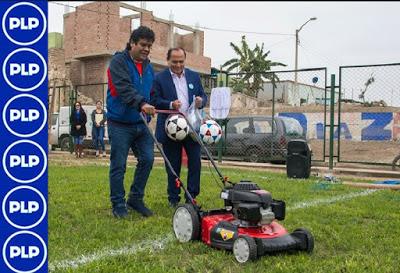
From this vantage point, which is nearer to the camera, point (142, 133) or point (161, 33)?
point (142, 133)

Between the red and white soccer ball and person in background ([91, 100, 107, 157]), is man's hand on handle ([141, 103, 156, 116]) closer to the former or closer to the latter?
the red and white soccer ball

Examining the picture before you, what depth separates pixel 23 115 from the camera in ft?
6.38

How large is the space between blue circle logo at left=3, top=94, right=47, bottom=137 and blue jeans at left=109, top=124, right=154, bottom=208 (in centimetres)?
324

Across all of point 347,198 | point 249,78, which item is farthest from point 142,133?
point 249,78

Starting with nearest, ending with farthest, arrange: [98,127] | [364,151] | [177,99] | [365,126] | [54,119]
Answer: [177,99] → [98,127] → [364,151] → [365,126] → [54,119]

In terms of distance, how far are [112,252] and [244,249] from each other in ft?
3.41

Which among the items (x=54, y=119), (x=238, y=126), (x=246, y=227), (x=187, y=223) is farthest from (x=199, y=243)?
(x=54, y=119)

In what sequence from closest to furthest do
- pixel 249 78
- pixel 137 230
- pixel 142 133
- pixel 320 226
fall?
pixel 137 230, pixel 320 226, pixel 142 133, pixel 249 78

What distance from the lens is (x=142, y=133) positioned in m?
5.41

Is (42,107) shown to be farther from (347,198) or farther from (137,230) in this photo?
(347,198)

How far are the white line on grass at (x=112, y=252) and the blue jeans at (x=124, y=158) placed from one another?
980mm

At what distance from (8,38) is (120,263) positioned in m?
2.10

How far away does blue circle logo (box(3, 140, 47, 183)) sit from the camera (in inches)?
76.0

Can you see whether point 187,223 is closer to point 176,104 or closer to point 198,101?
point 176,104
